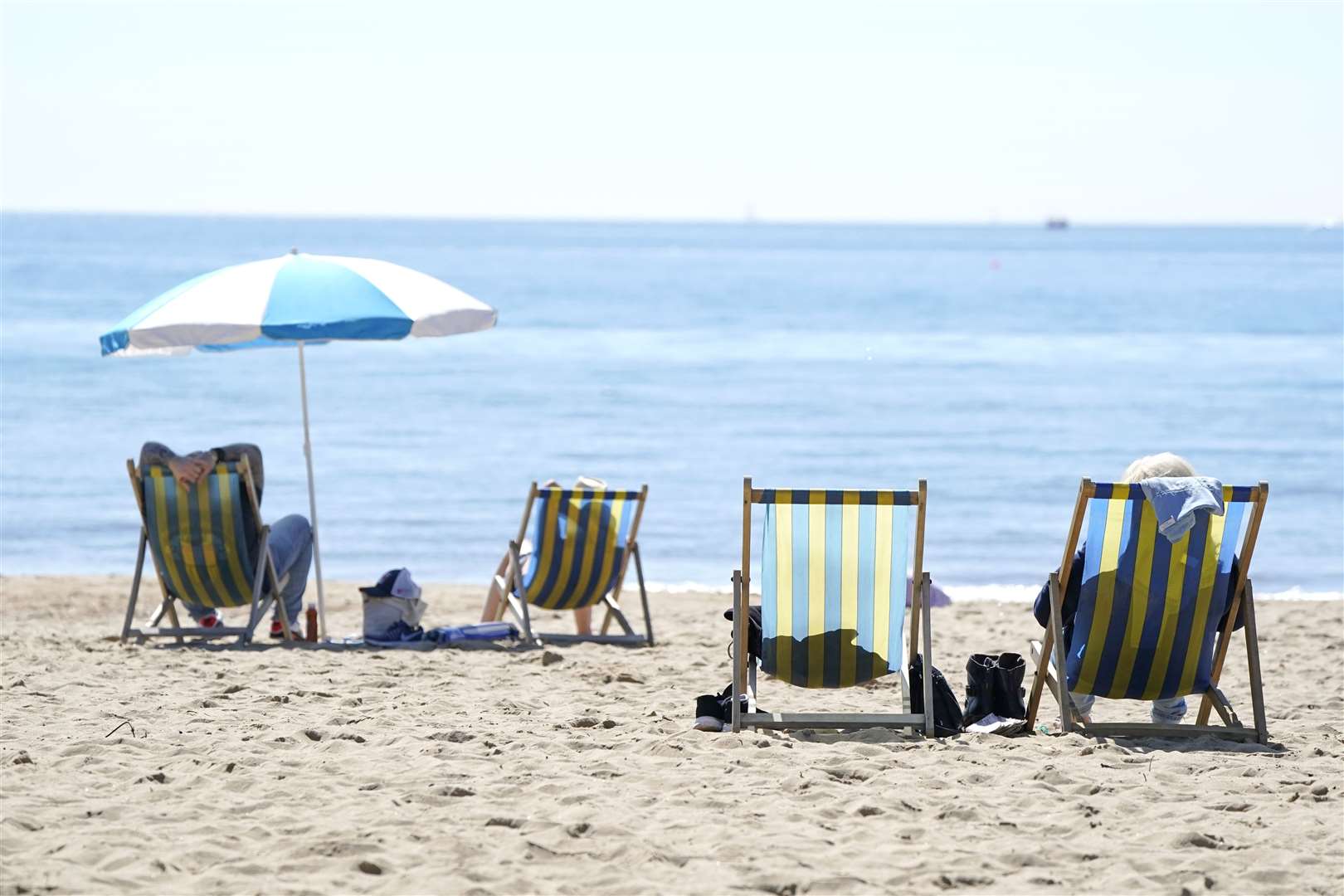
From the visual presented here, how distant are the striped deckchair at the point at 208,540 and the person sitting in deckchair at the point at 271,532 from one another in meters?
0.05

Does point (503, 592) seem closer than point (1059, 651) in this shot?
No

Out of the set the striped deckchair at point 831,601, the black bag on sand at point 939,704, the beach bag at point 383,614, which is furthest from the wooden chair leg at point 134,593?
the black bag on sand at point 939,704

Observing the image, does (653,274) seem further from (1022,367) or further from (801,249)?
(801,249)

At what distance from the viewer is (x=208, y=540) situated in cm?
658

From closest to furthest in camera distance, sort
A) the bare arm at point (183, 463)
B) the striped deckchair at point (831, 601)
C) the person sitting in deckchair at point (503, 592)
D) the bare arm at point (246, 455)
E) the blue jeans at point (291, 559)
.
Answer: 1. the striped deckchair at point (831, 601)
2. the bare arm at point (183, 463)
3. the bare arm at point (246, 455)
4. the blue jeans at point (291, 559)
5. the person sitting in deckchair at point (503, 592)

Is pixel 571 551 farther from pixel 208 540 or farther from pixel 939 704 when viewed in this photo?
pixel 939 704

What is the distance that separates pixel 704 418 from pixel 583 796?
1688 cm

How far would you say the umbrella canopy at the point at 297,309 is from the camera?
625cm

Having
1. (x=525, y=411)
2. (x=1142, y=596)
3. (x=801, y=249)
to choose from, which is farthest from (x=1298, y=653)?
(x=801, y=249)

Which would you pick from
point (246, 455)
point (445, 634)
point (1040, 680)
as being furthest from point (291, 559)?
point (1040, 680)

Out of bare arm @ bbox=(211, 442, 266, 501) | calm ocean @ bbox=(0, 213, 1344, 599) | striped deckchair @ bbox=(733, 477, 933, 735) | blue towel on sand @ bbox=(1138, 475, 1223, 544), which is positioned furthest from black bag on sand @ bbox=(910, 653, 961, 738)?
calm ocean @ bbox=(0, 213, 1344, 599)

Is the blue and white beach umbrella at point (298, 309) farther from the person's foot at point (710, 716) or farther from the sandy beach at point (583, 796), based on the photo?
the person's foot at point (710, 716)

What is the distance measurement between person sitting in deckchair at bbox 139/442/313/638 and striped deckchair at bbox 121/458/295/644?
5cm

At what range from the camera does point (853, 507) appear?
185 inches
